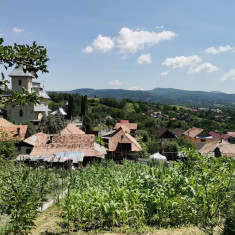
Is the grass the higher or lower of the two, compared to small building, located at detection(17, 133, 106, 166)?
higher

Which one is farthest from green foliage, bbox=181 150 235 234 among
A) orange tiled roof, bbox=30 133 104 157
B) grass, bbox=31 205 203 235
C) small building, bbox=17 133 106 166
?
orange tiled roof, bbox=30 133 104 157

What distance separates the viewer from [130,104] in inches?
5384

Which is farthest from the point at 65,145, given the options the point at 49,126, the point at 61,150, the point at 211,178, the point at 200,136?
the point at 200,136

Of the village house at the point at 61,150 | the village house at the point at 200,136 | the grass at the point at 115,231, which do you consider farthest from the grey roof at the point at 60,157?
the village house at the point at 200,136

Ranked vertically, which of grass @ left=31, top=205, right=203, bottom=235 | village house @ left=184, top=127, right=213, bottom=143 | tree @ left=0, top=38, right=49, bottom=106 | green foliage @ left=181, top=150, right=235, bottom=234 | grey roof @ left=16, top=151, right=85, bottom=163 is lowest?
village house @ left=184, top=127, right=213, bottom=143

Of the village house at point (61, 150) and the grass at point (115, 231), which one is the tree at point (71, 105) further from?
the grass at point (115, 231)

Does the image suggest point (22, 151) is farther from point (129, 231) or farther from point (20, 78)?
point (129, 231)

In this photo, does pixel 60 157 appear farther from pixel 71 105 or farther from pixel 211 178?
pixel 71 105

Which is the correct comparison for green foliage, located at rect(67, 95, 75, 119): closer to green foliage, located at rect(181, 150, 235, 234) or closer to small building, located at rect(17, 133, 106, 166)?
small building, located at rect(17, 133, 106, 166)

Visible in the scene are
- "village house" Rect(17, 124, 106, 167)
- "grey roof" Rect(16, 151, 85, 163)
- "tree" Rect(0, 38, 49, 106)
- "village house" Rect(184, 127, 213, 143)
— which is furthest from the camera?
"village house" Rect(184, 127, 213, 143)

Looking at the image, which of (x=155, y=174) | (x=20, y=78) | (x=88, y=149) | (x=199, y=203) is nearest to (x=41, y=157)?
(x=88, y=149)

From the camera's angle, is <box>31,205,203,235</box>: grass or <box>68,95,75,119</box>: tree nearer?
<box>31,205,203,235</box>: grass

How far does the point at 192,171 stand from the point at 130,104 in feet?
431

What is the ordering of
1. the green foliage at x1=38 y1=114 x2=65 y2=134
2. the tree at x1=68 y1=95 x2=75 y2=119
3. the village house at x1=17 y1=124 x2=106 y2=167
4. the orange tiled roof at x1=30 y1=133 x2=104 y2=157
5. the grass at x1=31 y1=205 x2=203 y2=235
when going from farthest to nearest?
the tree at x1=68 y1=95 x2=75 y2=119, the green foliage at x1=38 y1=114 x2=65 y2=134, the orange tiled roof at x1=30 y1=133 x2=104 y2=157, the village house at x1=17 y1=124 x2=106 y2=167, the grass at x1=31 y1=205 x2=203 y2=235
